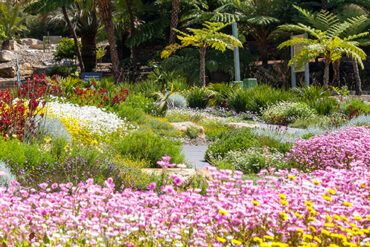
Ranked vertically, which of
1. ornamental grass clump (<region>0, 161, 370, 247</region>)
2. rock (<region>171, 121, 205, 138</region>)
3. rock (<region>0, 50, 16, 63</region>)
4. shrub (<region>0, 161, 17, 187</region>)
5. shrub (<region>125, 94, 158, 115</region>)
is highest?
rock (<region>0, 50, 16, 63</region>)

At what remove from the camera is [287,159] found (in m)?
7.16

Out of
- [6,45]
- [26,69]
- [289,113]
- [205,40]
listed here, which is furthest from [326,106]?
[6,45]

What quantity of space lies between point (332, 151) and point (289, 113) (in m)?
6.92

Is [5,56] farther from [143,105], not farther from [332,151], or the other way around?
[332,151]

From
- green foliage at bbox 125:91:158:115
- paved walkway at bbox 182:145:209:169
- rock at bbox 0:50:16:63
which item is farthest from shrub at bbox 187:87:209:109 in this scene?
rock at bbox 0:50:16:63

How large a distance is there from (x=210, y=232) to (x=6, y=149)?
12.3ft

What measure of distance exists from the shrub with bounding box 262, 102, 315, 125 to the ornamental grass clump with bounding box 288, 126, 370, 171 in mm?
5585

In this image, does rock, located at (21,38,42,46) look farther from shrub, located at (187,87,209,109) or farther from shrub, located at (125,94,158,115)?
shrub, located at (125,94,158,115)

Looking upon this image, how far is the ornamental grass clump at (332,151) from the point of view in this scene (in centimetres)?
605

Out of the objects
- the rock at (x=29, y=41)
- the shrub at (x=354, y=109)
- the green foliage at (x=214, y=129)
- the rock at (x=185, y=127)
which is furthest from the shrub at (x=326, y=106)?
the rock at (x=29, y=41)

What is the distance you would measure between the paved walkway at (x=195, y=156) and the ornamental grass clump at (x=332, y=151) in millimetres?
1547

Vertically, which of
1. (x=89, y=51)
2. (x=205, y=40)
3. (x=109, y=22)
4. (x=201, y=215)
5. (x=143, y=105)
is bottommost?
(x=143, y=105)

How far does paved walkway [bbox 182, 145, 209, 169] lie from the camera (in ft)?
25.8

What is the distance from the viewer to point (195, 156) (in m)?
8.78
